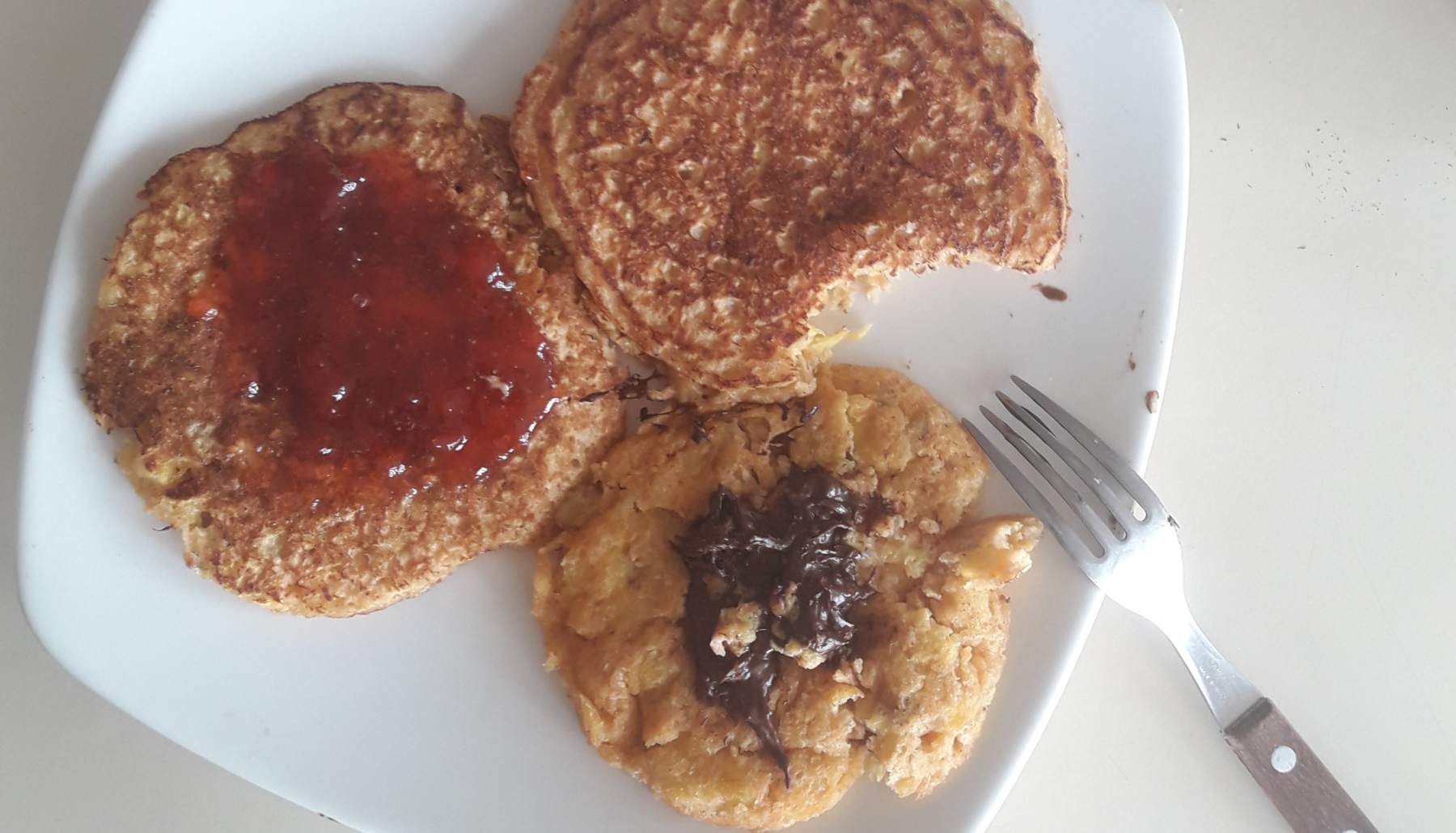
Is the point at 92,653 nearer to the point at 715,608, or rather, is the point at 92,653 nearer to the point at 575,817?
the point at 575,817

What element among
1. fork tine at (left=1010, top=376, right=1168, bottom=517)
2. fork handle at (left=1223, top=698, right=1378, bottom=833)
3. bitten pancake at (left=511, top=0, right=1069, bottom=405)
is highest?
bitten pancake at (left=511, top=0, right=1069, bottom=405)

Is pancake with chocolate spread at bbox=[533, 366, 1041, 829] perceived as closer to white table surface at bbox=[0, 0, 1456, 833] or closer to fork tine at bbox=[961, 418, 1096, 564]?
fork tine at bbox=[961, 418, 1096, 564]

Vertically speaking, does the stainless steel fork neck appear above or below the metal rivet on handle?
above

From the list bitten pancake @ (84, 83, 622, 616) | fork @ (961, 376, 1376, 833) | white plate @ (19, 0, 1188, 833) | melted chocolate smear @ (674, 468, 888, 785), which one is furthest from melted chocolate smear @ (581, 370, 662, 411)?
fork @ (961, 376, 1376, 833)

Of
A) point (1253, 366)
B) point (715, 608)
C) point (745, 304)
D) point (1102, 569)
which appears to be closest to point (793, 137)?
point (745, 304)

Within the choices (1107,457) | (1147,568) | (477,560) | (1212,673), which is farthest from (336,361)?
(1212,673)
